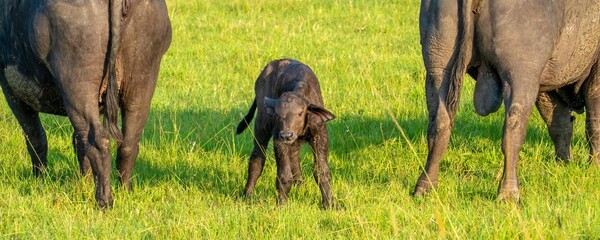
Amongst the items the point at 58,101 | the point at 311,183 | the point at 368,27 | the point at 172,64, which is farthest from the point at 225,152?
the point at 368,27

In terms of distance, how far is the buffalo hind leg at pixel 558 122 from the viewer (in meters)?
9.27

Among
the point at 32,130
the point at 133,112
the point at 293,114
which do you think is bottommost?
the point at 32,130

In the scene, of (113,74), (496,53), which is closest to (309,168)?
(496,53)

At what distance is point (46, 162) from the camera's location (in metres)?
8.65

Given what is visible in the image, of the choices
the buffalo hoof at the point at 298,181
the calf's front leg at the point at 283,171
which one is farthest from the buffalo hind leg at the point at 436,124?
the calf's front leg at the point at 283,171

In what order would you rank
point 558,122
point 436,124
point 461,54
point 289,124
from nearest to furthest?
point 289,124
point 461,54
point 436,124
point 558,122

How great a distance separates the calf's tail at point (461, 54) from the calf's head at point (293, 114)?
92cm

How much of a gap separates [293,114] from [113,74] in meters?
1.22

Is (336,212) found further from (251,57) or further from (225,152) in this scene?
(251,57)

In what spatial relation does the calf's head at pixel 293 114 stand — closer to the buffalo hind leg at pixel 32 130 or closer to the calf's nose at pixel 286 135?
the calf's nose at pixel 286 135

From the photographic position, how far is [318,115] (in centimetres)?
755

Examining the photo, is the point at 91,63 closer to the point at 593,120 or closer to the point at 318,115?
the point at 318,115

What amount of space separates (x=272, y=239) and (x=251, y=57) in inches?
265

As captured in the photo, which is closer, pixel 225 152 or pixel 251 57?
pixel 225 152
